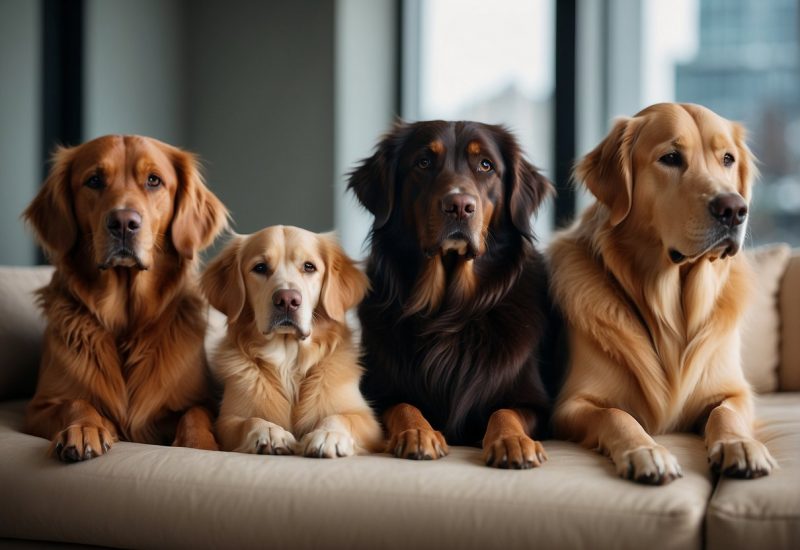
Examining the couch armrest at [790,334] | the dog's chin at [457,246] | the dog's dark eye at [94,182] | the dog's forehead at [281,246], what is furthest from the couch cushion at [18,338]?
the couch armrest at [790,334]

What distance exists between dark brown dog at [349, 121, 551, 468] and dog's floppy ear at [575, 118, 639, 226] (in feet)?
0.59

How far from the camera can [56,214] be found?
2.30 metres

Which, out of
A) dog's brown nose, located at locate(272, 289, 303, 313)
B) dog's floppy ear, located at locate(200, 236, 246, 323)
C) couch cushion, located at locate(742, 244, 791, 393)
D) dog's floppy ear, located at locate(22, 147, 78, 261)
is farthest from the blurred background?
dog's brown nose, located at locate(272, 289, 303, 313)

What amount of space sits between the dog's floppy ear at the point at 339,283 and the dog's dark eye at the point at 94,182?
0.62 metres

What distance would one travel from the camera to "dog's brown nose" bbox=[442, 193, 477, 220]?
2139mm

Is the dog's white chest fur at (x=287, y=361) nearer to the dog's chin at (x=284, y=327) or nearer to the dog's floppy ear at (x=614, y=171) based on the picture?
the dog's chin at (x=284, y=327)

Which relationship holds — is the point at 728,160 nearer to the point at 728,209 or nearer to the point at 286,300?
the point at 728,209

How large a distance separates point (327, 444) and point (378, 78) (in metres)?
3.57

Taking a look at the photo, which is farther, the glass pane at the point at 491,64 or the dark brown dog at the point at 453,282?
the glass pane at the point at 491,64

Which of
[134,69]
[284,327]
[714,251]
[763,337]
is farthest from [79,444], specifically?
[134,69]

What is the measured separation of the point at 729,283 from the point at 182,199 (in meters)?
1.57

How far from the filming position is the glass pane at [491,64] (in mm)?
4988

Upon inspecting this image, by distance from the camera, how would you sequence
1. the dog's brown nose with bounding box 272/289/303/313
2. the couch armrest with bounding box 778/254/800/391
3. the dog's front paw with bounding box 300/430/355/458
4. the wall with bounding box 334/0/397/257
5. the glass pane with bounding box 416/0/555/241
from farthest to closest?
the glass pane with bounding box 416/0/555/241
the wall with bounding box 334/0/397/257
the couch armrest with bounding box 778/254/800/391
the dog's brown nose with bounding box 272/289/303/313
the dog's front paw with bounding box 300/430/355/458

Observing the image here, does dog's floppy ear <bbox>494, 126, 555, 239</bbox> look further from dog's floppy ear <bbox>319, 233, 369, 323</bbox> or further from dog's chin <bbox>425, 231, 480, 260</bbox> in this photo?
dog's floppy ear <bbox>319, 233, 369, 323</bbox>
